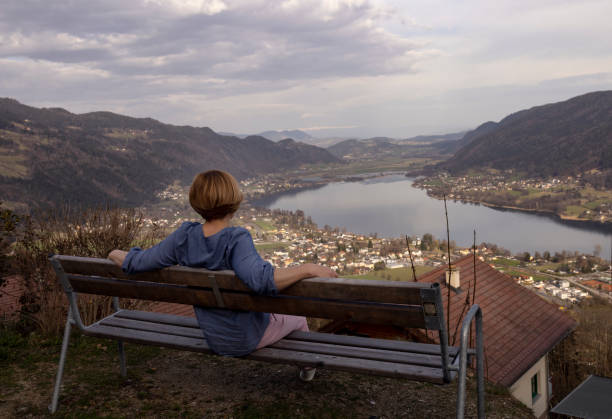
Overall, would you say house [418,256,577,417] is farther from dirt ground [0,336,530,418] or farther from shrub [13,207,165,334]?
shrub [13,207,165,334]

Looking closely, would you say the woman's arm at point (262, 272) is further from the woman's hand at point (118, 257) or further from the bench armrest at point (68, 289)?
the bench armrest at point (68, 289)

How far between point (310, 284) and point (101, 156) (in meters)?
122

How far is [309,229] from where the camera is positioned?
7250 centimetres

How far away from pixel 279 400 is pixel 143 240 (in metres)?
3.05

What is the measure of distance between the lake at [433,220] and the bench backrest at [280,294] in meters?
56.1

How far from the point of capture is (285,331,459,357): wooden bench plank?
2.21 meters

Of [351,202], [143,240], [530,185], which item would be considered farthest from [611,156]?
[143,240]

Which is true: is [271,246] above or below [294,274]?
below

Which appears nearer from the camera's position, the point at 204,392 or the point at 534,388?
the point at 204,392

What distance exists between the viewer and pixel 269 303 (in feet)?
6.43

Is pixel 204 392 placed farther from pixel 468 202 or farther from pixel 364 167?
pixel 364 167

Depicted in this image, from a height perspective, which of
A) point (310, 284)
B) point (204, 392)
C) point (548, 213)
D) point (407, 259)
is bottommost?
point (548, 213)

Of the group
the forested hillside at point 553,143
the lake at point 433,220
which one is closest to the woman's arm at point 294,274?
the lake at point 433,220

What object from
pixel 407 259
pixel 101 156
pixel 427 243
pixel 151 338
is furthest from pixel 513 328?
pixel 101 156
